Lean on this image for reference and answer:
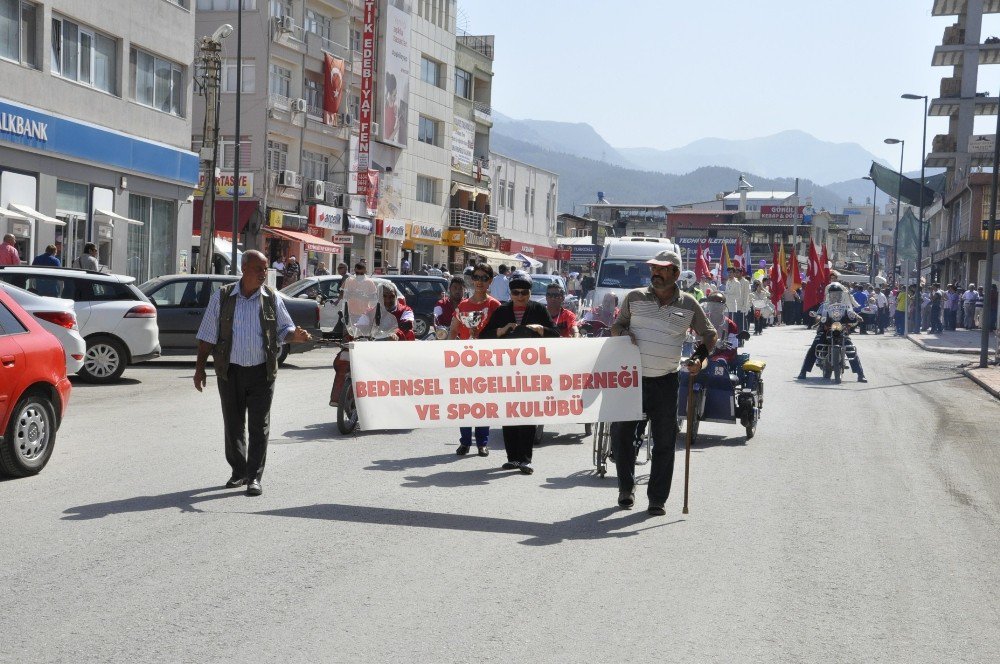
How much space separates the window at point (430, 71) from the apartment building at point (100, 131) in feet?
90.5

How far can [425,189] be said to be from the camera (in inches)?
2534

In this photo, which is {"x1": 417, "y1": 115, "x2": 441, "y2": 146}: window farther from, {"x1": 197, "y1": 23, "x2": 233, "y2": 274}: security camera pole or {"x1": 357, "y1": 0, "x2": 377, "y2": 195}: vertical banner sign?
{"x1": 197, "y1": 23, "x2": 233, "y2": 274}: security camera pole

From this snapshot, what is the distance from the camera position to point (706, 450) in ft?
41.9

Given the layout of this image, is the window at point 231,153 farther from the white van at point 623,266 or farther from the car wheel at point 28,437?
the car wheel at point 28,437

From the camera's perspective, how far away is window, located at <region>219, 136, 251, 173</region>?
46375mm

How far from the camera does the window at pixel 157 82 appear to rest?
108ft

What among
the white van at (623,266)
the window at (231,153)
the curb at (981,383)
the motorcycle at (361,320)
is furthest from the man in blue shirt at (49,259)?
the window at (231,153)

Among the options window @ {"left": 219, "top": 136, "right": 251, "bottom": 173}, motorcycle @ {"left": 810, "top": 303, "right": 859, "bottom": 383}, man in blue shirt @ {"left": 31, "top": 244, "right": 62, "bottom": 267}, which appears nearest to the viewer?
motorcycle @ {"left": 810, "top": 303, "right": 859, "bottom": 383}

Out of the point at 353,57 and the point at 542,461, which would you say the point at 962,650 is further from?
the point at 353,57

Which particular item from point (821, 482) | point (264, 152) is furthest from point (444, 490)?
point (264, 152)

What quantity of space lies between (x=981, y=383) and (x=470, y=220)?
46845 mm

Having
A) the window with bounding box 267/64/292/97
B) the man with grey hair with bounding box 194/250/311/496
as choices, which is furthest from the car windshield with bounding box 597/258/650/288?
the man with grey hair with bounding box 194/250/311/496

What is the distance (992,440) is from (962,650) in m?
10.0

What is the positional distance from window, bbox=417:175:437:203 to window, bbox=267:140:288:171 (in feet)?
48.2
